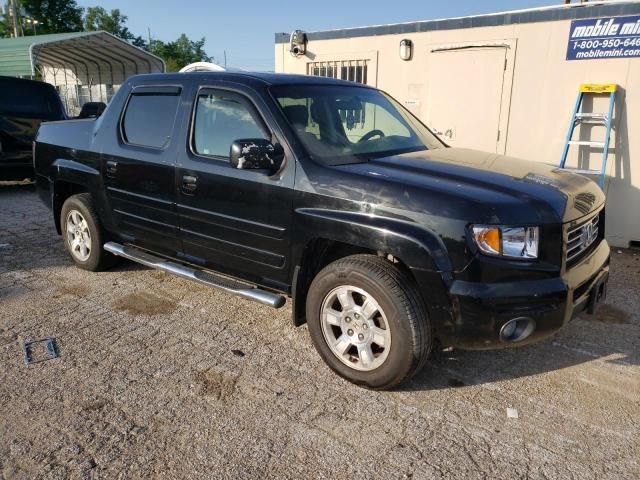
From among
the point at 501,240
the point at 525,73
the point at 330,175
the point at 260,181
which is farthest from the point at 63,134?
→ the point at 525,73

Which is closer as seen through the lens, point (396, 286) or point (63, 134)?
point (396, 286)

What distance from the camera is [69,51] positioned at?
18.5m

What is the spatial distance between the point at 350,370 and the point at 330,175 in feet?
3.93

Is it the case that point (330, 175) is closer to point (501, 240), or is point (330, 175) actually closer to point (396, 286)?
point (396, 286)

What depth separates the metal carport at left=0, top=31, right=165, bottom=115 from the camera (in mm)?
16328

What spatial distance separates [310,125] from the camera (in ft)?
11.7

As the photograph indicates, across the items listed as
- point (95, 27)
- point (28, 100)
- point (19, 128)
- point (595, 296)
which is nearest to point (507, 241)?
point (595, 296)

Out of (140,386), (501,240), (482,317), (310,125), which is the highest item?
(310,125)

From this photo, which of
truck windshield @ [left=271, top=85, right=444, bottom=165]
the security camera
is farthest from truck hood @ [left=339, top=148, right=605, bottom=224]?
the security camera

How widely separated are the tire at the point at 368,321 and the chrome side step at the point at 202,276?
35cm

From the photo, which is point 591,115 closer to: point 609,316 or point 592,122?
point 592,122

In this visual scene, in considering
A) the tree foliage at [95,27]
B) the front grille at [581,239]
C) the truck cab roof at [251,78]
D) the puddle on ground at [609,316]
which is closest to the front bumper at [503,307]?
the front grille at [581,239]

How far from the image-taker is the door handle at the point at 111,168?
14.6 ft

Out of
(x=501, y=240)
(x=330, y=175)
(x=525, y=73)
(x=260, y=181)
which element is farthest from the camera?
(x=525, y=73)
